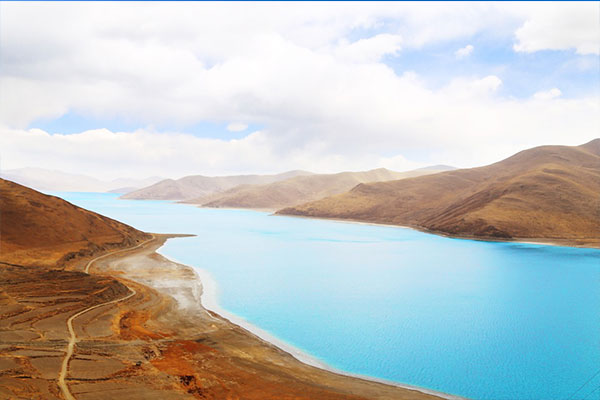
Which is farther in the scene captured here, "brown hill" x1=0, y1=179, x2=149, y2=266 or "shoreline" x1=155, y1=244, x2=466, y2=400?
"brown hill" x1=0, y1=179, x2=149, y2=266

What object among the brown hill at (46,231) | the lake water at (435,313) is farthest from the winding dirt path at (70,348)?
the brown hill at (46,231)

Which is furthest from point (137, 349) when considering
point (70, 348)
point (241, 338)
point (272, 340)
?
point (272, 340)

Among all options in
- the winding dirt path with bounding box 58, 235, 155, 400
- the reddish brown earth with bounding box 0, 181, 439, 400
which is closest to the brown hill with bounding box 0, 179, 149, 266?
the reddish brown earth with bounding box 0, 181, 439, 400

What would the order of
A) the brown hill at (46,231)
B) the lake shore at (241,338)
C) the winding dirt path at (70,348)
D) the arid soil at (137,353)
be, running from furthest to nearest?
the brown hill at (46,231) → the lake shore at (241,338) → the arid soil at (137,353) → the winding dirt path at (70,348)

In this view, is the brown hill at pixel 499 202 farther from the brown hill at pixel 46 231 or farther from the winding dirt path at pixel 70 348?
the winding dirt path at pixel 70 348

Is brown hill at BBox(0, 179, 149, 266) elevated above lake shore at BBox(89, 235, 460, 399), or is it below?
above

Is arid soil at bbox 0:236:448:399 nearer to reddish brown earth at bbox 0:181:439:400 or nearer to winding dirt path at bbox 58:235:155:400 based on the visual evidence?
reddish brown earth at bbox 0:181:439:400
